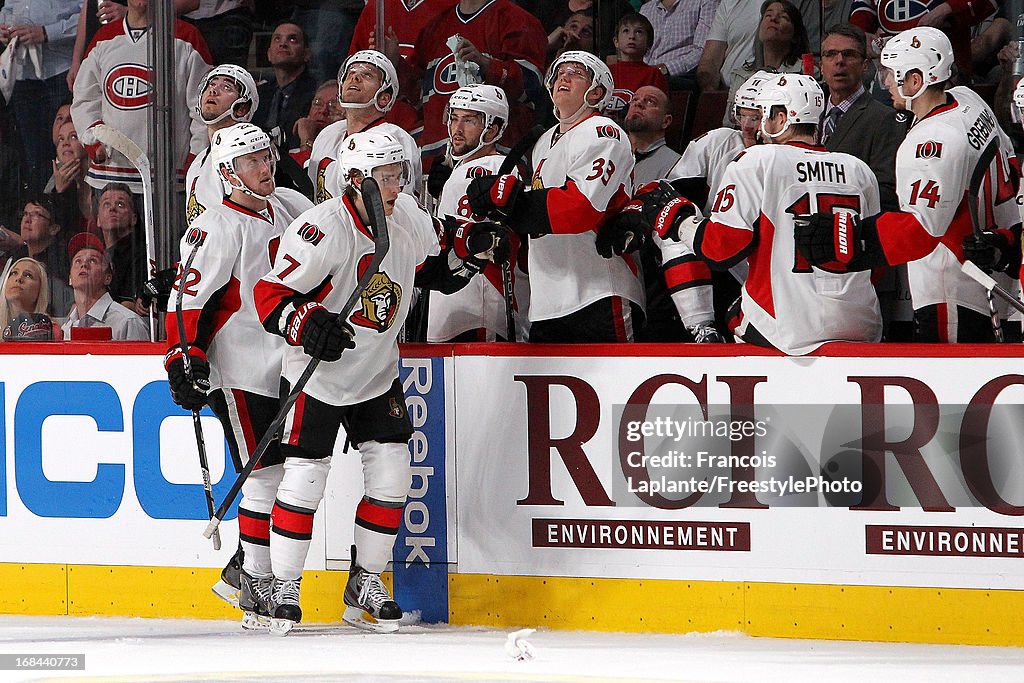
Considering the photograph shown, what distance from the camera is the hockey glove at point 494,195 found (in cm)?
466

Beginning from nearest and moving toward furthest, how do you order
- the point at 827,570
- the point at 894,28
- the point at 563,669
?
the point at 563,669 → the point at 827,570 → the point at 894,28

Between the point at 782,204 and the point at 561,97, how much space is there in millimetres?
875

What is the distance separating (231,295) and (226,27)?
1526 millimetres

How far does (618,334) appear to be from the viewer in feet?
15.8

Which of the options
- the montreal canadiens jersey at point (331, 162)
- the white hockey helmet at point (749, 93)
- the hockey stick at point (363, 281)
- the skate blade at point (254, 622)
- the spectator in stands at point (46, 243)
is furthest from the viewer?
the spectator in stands at point (46, 243)

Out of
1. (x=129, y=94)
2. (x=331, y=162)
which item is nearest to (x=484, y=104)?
(x=331, y=162)

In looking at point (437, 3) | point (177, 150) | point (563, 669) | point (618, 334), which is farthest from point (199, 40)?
point (563, 669)

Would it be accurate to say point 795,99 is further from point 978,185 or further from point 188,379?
point 188,379

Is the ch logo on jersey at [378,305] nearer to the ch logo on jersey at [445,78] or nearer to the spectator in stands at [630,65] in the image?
the ch logo on jersey at [445,78]

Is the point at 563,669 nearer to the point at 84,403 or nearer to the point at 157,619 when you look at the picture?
the point at 157,619

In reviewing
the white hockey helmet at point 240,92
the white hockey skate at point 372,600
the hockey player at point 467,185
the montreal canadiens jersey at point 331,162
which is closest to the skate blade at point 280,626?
the white hockey skate at point 372,600

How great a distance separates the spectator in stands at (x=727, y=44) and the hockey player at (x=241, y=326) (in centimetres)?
165

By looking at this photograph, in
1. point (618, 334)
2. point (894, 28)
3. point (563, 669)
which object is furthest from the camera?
point (894, 28)

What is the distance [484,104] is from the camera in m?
5.05
